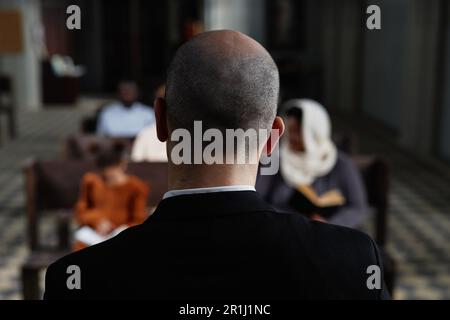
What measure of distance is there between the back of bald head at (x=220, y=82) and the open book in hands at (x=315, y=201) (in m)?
2.72

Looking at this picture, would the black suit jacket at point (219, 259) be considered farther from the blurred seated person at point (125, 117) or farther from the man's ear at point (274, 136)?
the blurred seated person at point (125, 117)

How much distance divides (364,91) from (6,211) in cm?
920

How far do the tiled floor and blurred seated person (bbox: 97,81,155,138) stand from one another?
121cm

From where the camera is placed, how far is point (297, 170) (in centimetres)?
369

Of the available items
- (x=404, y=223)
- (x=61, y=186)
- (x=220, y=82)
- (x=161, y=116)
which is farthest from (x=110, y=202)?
(x=404, y=223)

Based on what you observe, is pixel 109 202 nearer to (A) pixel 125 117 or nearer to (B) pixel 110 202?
(B) pixel 110 202

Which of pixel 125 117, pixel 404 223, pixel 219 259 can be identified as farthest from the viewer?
pixel 125 117

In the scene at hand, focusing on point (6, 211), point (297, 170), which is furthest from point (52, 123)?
point (297, 170)

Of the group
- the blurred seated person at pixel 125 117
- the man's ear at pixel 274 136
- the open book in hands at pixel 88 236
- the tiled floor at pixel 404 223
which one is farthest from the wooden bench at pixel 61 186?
the man's ear at pixel 274 136

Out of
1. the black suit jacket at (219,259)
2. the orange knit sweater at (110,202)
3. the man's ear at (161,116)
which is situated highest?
the man's ear at (161,116)

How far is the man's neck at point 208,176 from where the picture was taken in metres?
1.00

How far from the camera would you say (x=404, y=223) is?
6.45 metres

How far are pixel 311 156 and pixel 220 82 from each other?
8.96ft

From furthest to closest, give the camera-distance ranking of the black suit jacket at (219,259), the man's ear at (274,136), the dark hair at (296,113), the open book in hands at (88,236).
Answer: the open book in hands at (88,236) → the dark hair at (296,113) → the man's ear at (274,136) → the black suit jacket at (219,259)
